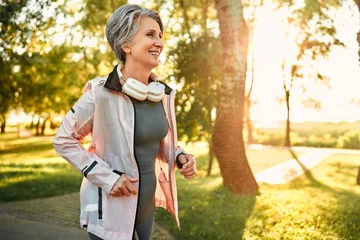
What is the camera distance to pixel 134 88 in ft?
7.77

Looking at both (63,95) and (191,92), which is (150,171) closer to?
(191,92)

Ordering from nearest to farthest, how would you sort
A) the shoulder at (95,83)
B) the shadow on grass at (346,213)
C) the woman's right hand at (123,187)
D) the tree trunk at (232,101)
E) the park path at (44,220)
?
1. the woman's right hand at (123,187)
2. the shoulder at (95,83)
3. the shadow on grass at (346,213)
4. the park path at (44,220)
5. the tree trunk at (232,101)

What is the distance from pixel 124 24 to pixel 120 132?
2.00ft

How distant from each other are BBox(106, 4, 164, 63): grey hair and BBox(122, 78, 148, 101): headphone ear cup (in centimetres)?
23

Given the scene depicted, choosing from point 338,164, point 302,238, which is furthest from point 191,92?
point 338,164

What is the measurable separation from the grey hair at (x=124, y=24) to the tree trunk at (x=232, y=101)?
17.0 ft

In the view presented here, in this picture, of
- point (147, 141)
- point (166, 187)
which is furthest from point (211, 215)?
point (147, 141)

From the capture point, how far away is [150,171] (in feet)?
8.33

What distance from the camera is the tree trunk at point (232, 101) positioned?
7430mm

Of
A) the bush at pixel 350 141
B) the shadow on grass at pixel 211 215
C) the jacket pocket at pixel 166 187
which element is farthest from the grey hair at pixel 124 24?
the bush at pixel 350 141

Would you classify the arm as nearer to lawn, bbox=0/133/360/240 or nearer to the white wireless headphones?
the white wireless headphones

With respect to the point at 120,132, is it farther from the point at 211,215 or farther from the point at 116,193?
the point at 211,215

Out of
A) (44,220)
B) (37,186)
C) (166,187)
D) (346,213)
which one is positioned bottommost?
(37,186)

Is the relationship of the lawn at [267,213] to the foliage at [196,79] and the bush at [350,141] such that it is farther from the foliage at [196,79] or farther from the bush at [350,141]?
the bush at [350,141]
